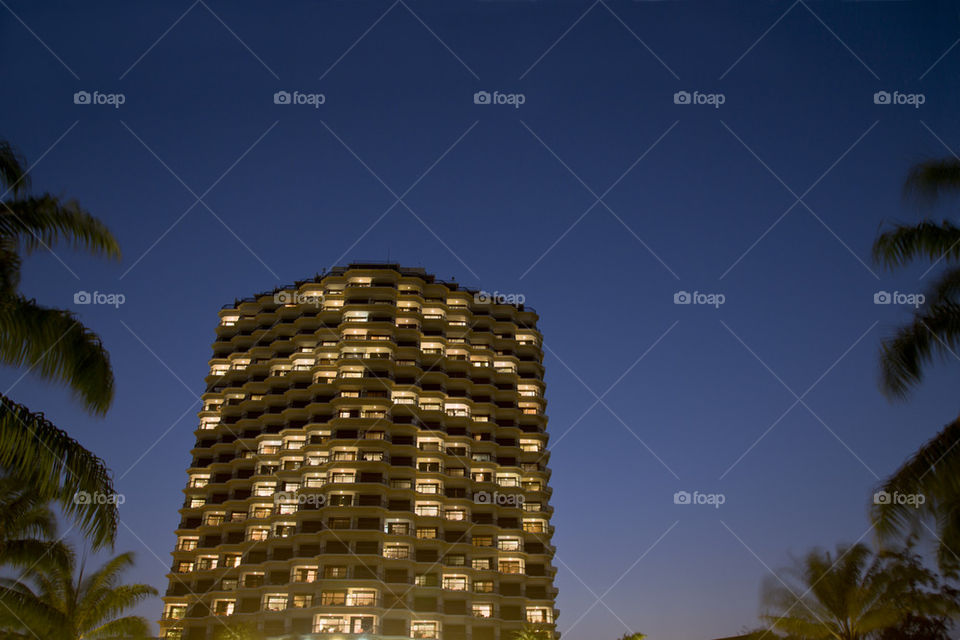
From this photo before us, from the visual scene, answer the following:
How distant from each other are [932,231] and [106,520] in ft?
61.5

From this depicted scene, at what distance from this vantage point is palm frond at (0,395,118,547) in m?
12.8

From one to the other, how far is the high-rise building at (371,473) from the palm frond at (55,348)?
2254 inches

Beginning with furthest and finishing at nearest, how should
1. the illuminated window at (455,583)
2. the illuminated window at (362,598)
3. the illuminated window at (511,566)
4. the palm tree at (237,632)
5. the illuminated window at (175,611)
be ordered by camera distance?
the illuminated window at (175,611) → the illuminated window at (511,566) → the illuminated window at (455,583) → the illuminated window at (362,598) → the palm tree at (237,632)

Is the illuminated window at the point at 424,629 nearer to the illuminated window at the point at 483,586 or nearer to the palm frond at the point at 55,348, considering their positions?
the illuminated window at the point at 483,586

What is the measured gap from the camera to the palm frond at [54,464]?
12.8 meters

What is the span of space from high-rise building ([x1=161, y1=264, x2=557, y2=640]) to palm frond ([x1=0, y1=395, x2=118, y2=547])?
56711mm

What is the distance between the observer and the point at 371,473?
75312 mm

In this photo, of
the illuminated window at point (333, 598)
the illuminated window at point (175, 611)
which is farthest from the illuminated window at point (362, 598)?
the illuminated window at point (175, 611)

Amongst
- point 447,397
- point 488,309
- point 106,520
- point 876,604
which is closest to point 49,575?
point 106,520

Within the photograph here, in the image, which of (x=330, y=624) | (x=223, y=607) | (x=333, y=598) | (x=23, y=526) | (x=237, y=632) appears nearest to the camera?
(x=23, y=526)
